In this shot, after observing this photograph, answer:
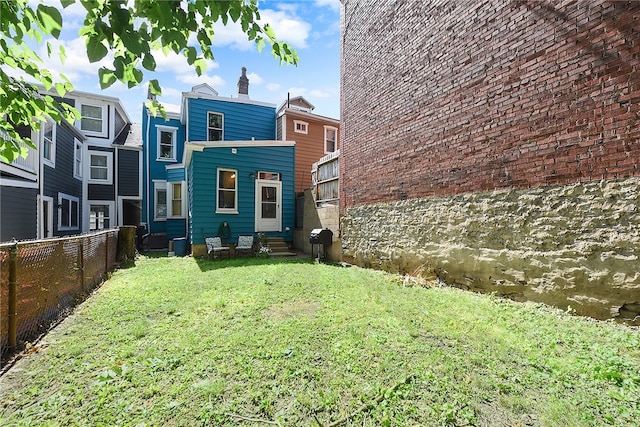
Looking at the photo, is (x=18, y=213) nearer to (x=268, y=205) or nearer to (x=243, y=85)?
(x=268, y=205)

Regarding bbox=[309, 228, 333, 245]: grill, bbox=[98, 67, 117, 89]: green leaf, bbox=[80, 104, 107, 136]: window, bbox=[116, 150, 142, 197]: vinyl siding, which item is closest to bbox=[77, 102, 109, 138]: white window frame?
bbox=[80, 104, 107, 136]: window

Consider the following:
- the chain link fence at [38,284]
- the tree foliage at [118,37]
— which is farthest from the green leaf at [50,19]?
the chain link fence at [38,284]

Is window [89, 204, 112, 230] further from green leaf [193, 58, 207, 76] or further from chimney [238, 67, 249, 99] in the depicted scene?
green leaf [193, 58, 207, 76]

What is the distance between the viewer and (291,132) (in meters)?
14.1

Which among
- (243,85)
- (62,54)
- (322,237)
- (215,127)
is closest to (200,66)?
(62,54)

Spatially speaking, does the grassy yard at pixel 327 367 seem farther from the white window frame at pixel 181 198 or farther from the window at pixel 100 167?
the window at pixel 100 167

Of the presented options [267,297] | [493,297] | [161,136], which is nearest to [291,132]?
[161,136]

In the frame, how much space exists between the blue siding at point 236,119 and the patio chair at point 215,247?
6.01 meters

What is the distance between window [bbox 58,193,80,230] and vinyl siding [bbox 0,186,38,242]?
2.02m

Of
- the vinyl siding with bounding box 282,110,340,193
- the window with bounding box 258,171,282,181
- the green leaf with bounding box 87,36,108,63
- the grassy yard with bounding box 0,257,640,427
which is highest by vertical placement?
the vinyl siding with bounding box 282,110,340,193

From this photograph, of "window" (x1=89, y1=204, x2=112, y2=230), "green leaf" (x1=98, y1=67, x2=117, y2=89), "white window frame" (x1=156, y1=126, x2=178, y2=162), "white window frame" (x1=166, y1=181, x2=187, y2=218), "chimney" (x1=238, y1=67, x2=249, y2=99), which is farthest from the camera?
"chimney" (x1=238, y1=67, x2=249, y2=99)

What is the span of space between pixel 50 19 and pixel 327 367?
10.1ft

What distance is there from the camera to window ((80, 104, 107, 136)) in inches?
532

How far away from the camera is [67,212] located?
11.7m
